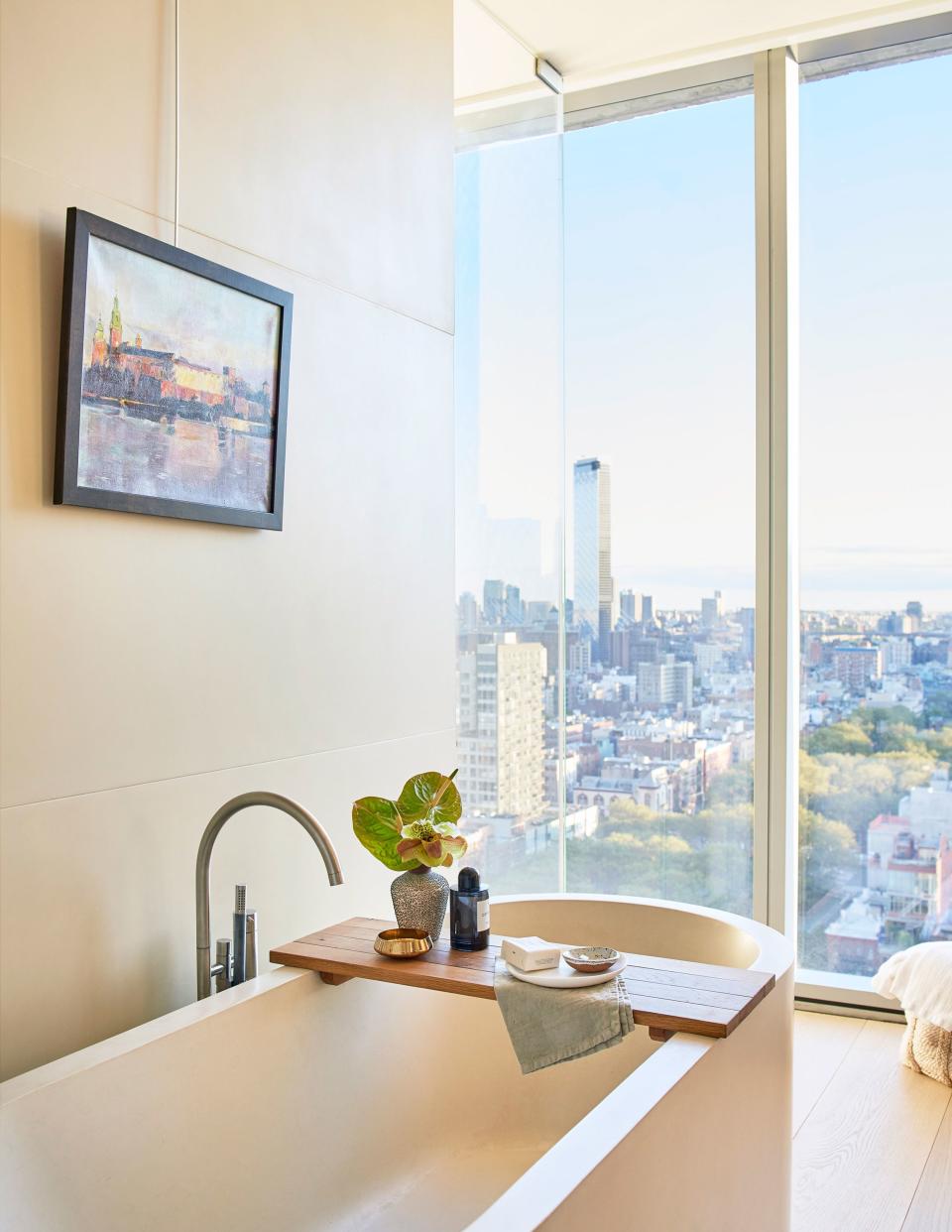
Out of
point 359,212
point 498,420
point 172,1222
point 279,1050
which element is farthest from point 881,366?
point 172,1222

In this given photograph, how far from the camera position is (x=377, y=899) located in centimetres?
258

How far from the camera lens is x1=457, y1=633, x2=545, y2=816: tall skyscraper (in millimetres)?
3445

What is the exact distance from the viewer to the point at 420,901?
2033mm

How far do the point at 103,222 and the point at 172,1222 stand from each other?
1436 mm

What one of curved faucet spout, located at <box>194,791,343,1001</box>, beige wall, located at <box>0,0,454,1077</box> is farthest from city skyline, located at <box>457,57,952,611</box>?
curved faucet spout, located at <box>194,791,343,1001</box>

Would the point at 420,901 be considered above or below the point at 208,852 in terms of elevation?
below

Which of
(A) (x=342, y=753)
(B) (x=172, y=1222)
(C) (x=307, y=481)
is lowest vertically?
(B) (x=172, y=1222)

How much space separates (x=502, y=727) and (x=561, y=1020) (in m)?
1.79

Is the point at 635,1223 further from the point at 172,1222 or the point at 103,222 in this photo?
the point at 103,222

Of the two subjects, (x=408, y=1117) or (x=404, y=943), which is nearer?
(x=404, y=943)

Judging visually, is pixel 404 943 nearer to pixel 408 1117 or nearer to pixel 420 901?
pixel 420 901

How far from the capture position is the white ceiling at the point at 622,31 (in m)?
3.11

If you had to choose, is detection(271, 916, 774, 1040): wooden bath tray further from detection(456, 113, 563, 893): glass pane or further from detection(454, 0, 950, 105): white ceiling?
detection(454, 0, 950, 105): white ceiling

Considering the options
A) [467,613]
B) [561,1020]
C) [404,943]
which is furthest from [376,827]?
[467,613]
